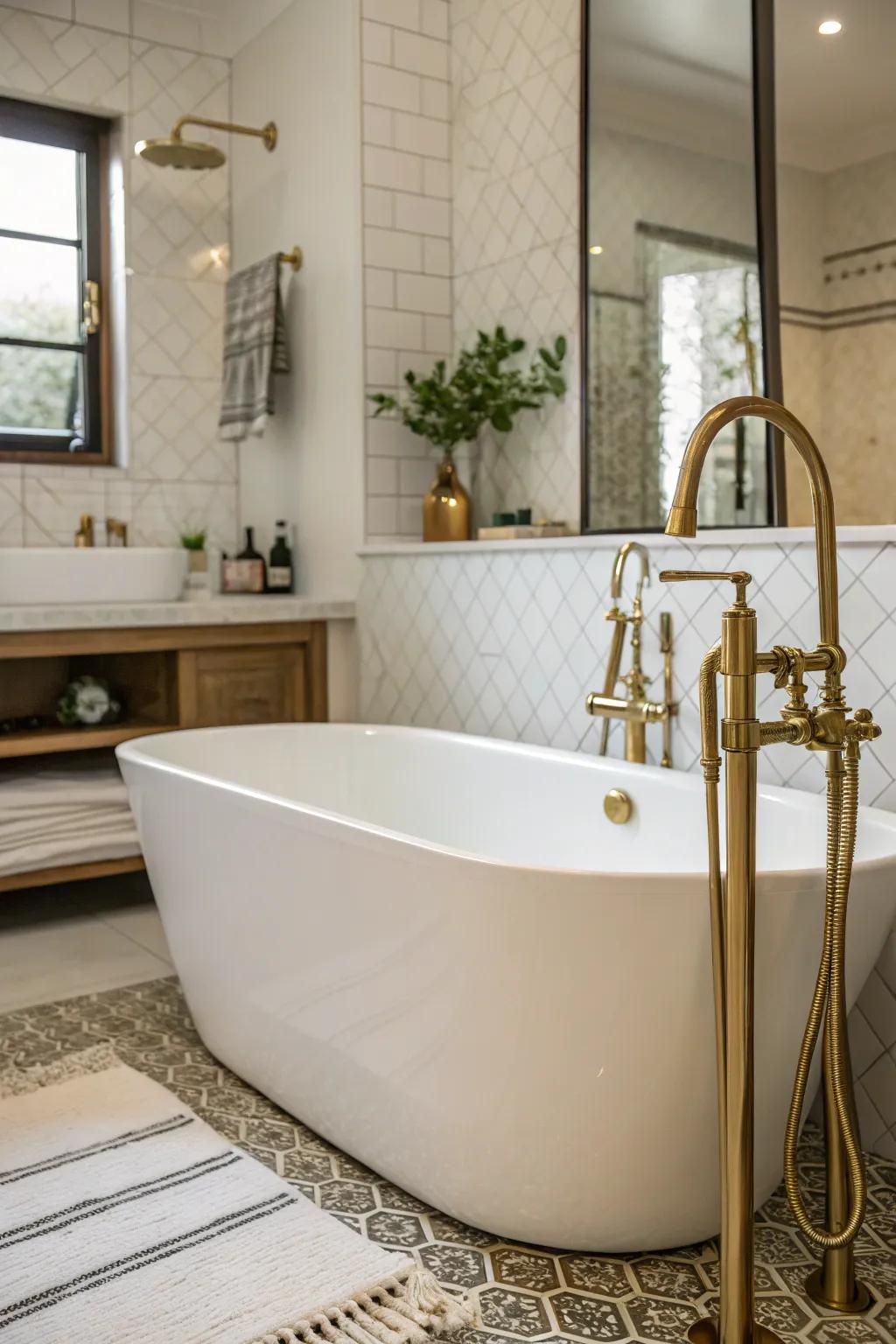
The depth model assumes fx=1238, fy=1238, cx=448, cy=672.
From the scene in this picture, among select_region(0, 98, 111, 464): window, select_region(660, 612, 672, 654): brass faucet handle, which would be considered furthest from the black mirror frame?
select_region(0, 98, 111, 464): window

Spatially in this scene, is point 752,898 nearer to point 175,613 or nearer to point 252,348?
point 175,613

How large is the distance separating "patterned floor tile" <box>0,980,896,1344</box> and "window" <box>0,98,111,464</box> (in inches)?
90.2

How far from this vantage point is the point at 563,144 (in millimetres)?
3088

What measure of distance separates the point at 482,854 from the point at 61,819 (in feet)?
4.60

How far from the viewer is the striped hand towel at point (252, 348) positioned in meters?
3.53

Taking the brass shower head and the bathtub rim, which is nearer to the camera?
the bathtub rim

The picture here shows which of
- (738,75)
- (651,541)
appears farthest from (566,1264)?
(738,75)

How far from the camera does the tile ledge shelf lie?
194 cm

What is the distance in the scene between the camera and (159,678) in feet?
10.8

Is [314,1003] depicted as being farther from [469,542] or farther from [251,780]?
[469,542]

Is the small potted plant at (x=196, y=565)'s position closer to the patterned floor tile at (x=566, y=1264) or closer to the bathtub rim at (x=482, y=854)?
the bathtub rim at (x=482, y=854)

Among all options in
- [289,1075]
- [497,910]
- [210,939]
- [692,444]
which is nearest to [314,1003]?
[289,1075]

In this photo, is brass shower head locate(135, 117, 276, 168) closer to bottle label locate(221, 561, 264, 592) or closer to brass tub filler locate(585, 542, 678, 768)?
bottle label locate(221, 561, 264, 592)

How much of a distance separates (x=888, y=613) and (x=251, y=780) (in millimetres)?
1408
